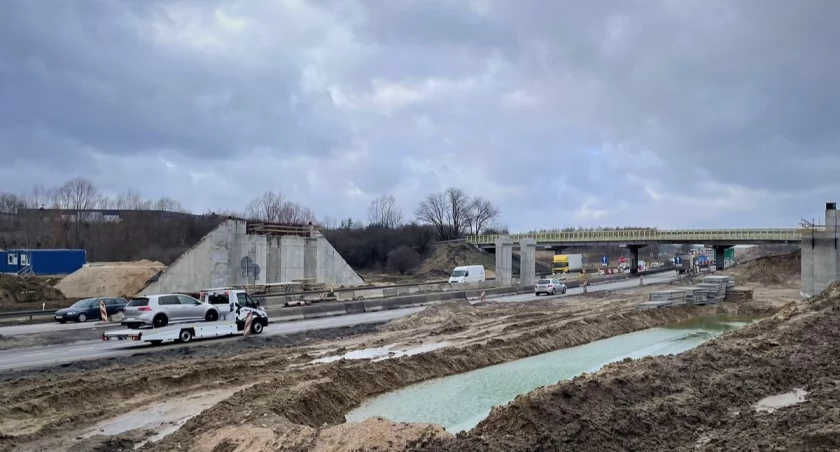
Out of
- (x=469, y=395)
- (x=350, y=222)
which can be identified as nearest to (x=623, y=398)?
(x=469, y=395)

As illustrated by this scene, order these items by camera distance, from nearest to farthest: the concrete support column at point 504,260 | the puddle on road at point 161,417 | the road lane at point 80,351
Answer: the puddle on road at point 161,417 < the road lane at point 80,351 < the concrete support column at point 504,260

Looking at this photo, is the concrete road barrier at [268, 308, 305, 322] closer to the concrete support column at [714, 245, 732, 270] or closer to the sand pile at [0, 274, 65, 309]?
the sand pile at [0, 274, 65, 309]

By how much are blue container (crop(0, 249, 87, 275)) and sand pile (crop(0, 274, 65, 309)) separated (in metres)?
14.9

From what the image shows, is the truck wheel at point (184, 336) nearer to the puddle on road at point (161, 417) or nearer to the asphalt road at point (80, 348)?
the asphalt road at point (80, 348)

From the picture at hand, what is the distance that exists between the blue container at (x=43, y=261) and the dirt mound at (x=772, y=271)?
6769 cm

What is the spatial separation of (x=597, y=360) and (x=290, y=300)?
80.5ft

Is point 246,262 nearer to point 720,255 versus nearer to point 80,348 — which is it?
point 80,348

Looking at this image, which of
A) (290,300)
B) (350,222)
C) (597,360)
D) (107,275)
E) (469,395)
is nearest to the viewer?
(469,395)

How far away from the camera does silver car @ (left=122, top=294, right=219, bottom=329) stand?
24.1 metres

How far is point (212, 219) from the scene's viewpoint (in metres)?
110

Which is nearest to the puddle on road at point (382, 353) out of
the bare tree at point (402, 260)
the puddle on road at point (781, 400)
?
the puddle on road at point (781, 400)

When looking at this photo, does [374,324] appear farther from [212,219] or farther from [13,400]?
[212,219]

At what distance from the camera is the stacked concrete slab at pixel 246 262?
144ft

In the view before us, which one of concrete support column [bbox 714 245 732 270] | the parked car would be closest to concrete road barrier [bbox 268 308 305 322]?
the parked car
